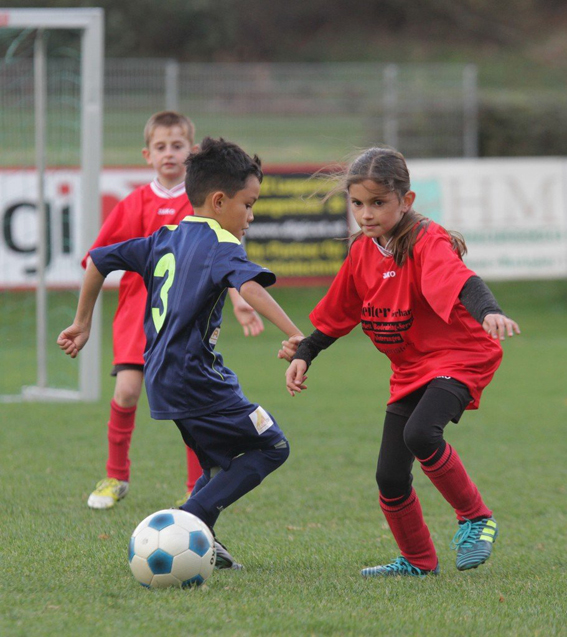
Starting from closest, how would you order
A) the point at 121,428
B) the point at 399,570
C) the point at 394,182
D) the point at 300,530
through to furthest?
1. the point at 394,182
2. the point at 399,570
3. the point at 300,530
4. the point at 121,428

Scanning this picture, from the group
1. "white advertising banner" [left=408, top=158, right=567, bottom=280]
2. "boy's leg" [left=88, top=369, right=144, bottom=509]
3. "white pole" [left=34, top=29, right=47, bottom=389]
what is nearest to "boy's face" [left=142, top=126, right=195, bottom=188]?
"boy's leg" [left=88, top=369, right=144, bottom=509]

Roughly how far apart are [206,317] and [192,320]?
6 centimetres

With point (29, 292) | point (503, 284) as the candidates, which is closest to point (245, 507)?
point (29, 292)

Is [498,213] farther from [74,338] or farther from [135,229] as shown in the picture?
[74,338]

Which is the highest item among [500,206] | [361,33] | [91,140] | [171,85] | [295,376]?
[361,33]

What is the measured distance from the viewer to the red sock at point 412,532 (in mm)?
3697

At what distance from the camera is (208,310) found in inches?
134

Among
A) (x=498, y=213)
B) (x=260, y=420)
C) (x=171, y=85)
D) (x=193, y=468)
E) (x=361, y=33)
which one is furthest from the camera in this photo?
(x=361, y=33)

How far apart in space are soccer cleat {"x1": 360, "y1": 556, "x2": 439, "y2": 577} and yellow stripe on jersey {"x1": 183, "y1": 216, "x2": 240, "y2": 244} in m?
1.31

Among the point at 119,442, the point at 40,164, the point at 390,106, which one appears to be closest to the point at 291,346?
the point at 119,442

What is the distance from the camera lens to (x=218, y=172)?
353 cm

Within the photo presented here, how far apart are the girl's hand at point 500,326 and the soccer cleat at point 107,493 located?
2363mm

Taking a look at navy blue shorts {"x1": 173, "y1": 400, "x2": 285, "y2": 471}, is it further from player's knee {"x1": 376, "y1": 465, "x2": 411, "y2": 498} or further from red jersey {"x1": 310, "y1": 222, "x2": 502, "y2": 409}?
red jersey {"x1": 310, "y1": 222, "x2": 502, "y2": 409}

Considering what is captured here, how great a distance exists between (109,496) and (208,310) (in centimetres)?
180
